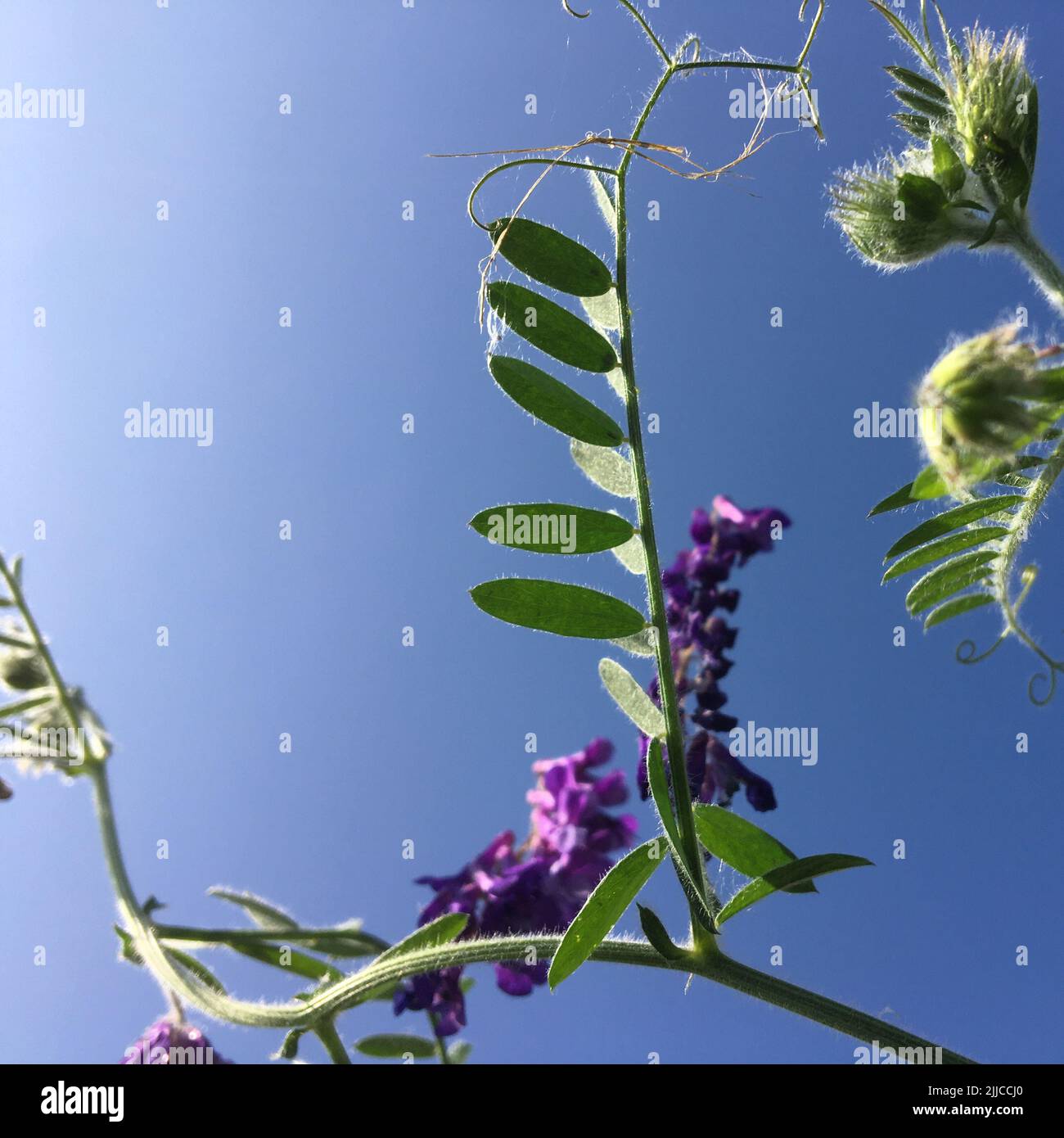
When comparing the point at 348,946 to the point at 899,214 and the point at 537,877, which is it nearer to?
the point at 537,877

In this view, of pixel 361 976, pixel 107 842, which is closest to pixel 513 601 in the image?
pixel 361 976

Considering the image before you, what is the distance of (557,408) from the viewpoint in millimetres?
1010

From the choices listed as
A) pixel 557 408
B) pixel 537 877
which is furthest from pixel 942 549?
pixel 537 877

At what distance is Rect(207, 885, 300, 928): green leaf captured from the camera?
145 cm

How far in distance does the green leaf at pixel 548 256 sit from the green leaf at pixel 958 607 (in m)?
0.57

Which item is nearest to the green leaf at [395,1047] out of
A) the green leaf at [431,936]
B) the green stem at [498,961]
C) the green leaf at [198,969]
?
the green leaf at [198,969]

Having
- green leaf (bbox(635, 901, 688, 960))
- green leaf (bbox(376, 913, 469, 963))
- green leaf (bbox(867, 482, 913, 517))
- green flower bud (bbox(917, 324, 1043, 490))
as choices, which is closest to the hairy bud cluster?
green flower bud (bbox(917, 324, 1043, 490))

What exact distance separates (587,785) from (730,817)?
585mm

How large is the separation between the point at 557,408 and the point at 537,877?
2.42 ft

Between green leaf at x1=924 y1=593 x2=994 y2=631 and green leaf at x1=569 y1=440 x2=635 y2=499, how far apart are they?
0.41m

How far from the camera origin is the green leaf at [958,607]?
3.85ft

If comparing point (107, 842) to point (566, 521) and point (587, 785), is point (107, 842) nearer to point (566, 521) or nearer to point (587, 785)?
point (587, 785)

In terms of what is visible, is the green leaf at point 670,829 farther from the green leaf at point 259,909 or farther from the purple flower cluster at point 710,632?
the green leaf at point 259,909

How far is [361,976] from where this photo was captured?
1.01 metres
